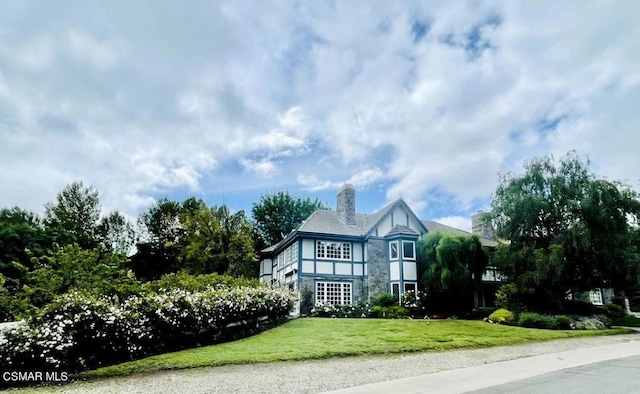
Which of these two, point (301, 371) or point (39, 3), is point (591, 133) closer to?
point (301, 371)

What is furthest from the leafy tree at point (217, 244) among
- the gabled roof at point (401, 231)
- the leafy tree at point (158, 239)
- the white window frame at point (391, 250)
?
the gabled roof at point (401, 231)

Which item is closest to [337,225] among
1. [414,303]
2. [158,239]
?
[414,303]

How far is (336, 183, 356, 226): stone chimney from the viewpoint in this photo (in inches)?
1049

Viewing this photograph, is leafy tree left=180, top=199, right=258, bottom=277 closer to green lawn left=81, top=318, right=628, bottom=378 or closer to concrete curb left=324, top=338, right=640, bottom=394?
green lawn left=81, top=318, right=628, bottom=378

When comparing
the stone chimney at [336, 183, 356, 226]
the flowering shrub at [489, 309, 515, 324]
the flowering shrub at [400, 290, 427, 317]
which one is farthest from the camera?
the stone chimney at [336, 183, 356, 226]

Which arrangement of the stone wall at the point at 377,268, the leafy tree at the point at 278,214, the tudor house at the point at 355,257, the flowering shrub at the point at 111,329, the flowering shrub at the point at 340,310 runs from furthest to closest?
the leafy tree at the point at 278,214, the stone wall at the point at 377,268, the tudor house at the point at 355,257, the flowering shrub at the point at 340,310, the flowering shrub at the point at 111,329

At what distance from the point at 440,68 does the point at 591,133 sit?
233 inches

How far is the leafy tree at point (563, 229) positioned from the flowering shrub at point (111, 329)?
14905 millimetres

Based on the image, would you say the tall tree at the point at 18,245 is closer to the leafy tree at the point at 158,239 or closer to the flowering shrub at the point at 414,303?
the leafy tree at the point at 158,239

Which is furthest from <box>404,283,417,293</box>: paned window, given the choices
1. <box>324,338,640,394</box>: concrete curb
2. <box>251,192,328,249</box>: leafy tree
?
<box>251,192,328,249</box>: leafy tree

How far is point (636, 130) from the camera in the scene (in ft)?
41.5

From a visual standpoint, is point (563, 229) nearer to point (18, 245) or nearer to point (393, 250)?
point (393, 250)

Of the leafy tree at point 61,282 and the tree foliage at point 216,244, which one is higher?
the tree foliage at point 216,244

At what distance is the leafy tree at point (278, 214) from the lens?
4419 cm
